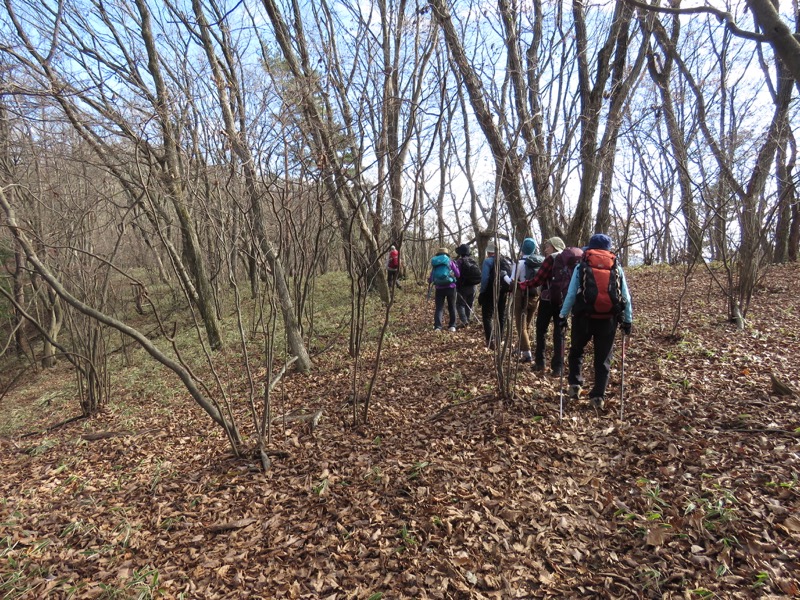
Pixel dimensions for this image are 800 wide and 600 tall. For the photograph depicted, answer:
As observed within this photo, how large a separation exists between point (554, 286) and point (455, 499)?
9.68 ft

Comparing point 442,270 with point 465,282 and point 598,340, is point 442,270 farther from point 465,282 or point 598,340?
point 598,340

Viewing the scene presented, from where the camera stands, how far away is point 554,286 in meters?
5.12

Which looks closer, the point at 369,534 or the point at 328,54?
the point at 369,534

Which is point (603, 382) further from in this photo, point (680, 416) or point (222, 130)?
point (222, 130)

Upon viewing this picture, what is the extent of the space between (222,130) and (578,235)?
6.17 meters

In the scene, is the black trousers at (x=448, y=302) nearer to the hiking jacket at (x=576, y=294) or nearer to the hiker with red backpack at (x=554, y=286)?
the hiker with red backpack at (x=554, y=286)

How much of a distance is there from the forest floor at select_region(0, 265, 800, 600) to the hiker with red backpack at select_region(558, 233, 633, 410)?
569 millimetres

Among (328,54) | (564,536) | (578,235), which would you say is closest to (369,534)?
(564,536)

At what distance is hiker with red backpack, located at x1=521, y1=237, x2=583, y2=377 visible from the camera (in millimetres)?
4902

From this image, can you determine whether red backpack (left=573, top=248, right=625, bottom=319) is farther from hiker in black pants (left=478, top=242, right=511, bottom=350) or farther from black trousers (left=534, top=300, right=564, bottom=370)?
hiker in black pants (left=478, top=242, right=511, bottom=350)

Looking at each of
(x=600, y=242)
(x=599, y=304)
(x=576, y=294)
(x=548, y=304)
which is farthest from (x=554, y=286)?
(x=599, y=304)

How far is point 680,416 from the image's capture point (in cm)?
400

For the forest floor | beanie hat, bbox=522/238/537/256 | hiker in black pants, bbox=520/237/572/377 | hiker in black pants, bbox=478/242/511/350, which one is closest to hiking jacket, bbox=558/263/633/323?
hiker in black pants, bbox=520/237/572/377

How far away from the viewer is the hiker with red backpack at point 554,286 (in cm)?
490
